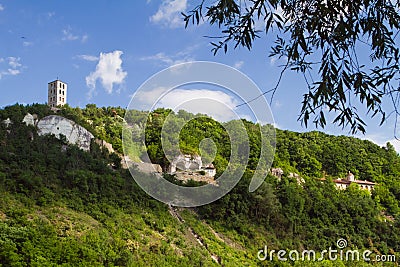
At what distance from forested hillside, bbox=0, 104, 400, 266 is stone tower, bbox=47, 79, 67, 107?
6.53 feet

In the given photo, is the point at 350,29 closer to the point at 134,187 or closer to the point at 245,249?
the point at 245,249

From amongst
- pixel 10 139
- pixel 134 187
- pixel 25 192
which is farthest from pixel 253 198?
pixel 10 139

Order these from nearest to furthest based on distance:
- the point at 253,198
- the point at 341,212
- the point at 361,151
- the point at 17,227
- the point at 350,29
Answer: the point at 350,29 < the point at 17,227 < the point at 253,198 < the point at 341,212 < the point at 361,151

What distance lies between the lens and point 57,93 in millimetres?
21453

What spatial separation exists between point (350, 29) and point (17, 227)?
8.14 metres

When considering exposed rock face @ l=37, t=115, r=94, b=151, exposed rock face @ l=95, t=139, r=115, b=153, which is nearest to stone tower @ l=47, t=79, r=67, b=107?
exposed rock face @ l=95, t=139, r=115, b=153

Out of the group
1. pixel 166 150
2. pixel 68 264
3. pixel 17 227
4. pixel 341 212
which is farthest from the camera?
pixel 166 150

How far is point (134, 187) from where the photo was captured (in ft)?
46.5

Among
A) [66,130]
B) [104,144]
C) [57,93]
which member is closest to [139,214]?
[66,130]

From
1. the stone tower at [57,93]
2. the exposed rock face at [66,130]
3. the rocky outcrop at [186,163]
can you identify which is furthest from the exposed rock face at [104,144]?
the stone tower at [57,93]

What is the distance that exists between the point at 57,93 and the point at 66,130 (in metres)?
5.30

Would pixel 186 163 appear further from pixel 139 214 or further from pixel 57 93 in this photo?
pixel 57 93

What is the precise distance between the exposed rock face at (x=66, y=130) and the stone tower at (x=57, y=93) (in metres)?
4.45

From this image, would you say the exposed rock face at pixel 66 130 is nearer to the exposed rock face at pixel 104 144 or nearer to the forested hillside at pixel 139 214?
the forested hillside at pixel 139 214
